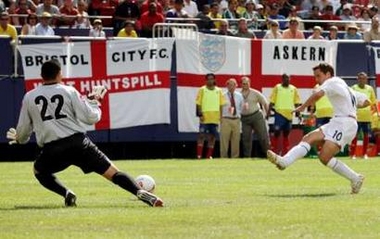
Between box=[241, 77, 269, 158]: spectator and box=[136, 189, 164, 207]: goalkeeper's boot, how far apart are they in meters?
16.7

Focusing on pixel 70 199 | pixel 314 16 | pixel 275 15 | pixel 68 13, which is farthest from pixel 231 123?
pixel 70 199

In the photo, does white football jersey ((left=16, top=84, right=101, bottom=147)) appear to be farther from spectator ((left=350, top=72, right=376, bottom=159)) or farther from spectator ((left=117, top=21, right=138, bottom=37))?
spectator ((left=350, top=72, right=376, bottom=159))

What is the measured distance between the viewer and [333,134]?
1881 cm

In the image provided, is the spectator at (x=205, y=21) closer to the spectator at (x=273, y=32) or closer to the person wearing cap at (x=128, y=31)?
the spectator at (x=273, y=32)

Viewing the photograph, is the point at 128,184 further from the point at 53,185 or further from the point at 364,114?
the point at 364,114

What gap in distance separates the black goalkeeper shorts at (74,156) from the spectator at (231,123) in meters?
16.7

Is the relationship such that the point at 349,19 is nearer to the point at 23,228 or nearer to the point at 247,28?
the point at 247,28

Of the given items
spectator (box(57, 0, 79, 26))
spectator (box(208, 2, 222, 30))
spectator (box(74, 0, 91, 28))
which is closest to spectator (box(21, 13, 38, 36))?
spectator (box(57, 0, 79, 26))

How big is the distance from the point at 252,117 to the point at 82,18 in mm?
4815

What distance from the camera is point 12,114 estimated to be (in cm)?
3094

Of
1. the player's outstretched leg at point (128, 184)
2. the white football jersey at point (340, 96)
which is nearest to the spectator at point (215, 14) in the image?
the white football jersey at point (340, 96)

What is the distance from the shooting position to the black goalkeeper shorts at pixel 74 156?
15.8 m

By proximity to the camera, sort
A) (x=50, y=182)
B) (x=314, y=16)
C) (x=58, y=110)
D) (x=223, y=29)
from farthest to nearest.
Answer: (x=314, y=16)
(x=223, y=29)
(x=50, y=182)
(x=58, y=110)

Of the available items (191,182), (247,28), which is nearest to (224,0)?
(247,28)
